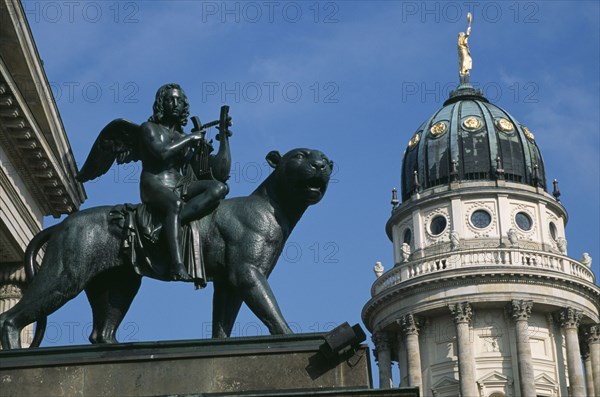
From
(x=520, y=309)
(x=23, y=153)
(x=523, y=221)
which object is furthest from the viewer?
(x=523, y=221)

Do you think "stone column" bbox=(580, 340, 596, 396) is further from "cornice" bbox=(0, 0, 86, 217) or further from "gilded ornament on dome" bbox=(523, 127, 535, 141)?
"cornice" bbox=(0, 0, 86, 217)

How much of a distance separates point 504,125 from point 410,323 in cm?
1465

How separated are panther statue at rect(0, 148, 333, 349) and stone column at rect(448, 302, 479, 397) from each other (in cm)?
6528

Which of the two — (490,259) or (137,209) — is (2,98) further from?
(490,259)

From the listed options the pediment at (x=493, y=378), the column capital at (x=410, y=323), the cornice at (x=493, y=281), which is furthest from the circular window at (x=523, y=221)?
the pediment at (x=493, y=378)

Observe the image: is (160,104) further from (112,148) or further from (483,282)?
(483,282)

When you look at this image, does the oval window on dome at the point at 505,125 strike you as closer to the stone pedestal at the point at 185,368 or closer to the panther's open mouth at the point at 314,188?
the panther's open mouth at the point at 314,188

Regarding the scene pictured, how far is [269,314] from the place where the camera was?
51.1 ft

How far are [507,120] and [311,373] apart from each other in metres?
77.5

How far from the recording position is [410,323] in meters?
82.8

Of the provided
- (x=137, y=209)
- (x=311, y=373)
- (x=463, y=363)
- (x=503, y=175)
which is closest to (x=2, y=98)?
(x=137, y=209)

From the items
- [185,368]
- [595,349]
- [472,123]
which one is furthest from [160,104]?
[472,123]

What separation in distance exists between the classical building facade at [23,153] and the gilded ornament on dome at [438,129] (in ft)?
165

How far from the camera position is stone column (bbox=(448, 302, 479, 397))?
80562 mm
